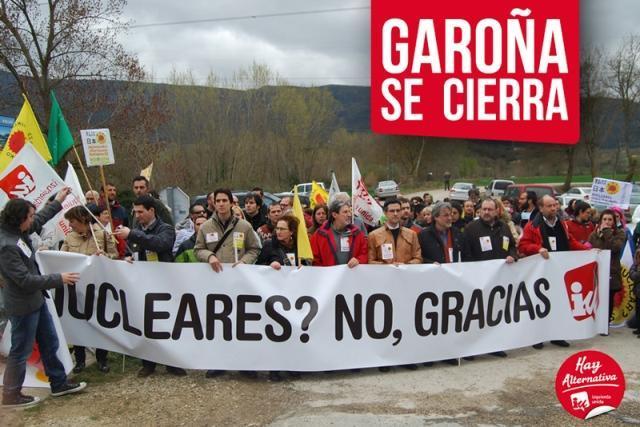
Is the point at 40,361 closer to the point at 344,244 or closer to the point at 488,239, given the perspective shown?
the point at 344,244

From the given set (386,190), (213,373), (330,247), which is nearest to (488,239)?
(330,247)

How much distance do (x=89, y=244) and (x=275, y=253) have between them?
2.00 meters

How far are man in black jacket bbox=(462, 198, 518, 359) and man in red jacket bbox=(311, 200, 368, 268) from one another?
4.30 feet

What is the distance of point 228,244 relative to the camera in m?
6.04

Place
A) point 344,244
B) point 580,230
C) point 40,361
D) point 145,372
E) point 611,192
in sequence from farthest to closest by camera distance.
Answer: point 611,192 → point 580,230 → point 344,244 → point 145,372 → point 40,361

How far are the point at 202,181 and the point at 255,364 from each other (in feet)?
137

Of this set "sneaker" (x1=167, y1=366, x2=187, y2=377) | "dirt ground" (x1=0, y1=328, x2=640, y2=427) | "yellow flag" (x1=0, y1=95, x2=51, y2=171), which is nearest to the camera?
"dirt ground" (x1=0, y1=328, x2=640, y2=427)

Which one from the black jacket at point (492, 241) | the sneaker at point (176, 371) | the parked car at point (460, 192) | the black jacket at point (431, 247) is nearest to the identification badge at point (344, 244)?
the black jacket at point (431, 247)

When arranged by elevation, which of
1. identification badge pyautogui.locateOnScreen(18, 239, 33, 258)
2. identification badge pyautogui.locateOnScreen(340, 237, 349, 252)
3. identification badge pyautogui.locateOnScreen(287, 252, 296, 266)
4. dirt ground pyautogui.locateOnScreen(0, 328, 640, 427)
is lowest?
dirt ground pyautogui.locateOnScreen(0, 328, 640, 427)

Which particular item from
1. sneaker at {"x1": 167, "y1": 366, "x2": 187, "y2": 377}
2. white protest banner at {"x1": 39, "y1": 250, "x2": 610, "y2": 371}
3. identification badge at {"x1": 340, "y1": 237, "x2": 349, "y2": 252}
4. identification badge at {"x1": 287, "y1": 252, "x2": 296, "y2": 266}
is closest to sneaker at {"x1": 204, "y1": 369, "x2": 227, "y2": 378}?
white protest banner at {"x1": 39, "y1": 250, "x2": 610, "y2": 371}

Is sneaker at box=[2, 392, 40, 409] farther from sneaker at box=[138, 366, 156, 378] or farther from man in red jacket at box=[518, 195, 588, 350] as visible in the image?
man in red jacket at box=[518, 195, 588, 350]

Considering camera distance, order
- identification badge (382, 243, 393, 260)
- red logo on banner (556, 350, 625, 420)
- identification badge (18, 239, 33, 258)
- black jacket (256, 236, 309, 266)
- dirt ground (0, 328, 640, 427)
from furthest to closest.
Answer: identification badge (382, 243, 393, 260) < black jacket (256, 236, 309, 266) < identification badge (18, 239, 33, 258) < dirt ground (0, 328, 640, 427) < red logo on banner (556, 350, 625, 420)

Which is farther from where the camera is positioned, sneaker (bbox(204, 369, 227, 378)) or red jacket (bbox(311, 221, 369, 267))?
red jacket (bbox(311, 221, 369, 267))

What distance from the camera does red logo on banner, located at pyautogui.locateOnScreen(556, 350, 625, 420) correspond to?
453 centimetres
